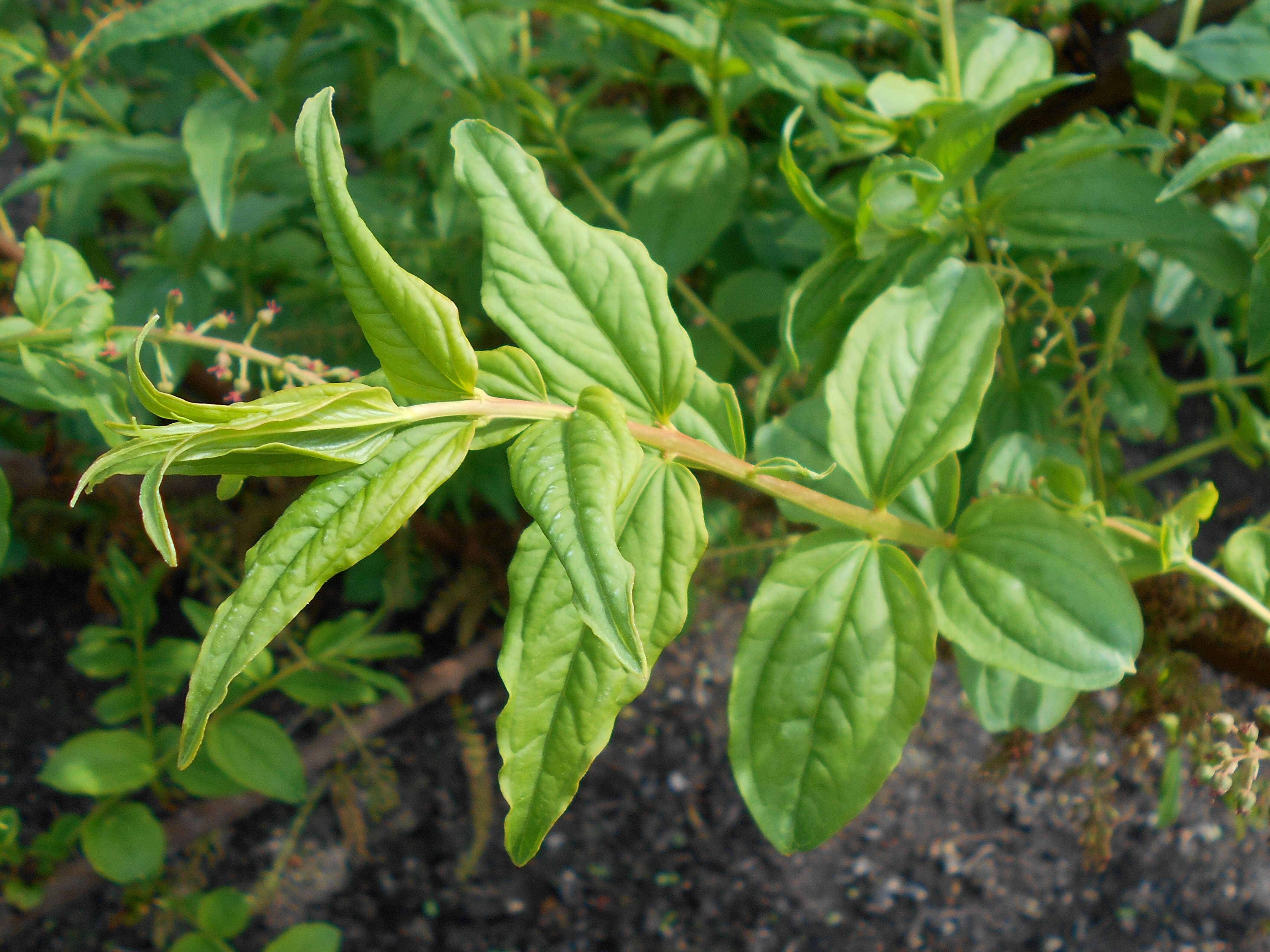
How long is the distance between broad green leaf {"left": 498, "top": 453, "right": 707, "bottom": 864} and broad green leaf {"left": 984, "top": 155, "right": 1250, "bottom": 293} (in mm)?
532

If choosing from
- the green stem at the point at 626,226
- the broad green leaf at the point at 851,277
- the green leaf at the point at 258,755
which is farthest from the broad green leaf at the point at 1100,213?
the green leaf at the point at 258,755

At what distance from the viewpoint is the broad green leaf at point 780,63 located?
0.99m

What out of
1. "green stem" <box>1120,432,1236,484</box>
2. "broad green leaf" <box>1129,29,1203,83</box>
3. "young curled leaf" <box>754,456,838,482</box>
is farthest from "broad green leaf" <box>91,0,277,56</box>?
"green stem" <box>1120,432,1236,484</box>

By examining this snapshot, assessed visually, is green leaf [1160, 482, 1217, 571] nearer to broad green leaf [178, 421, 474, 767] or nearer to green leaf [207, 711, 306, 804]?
broad green leaf [178, 421, 474, 767]

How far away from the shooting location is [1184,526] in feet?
2.67

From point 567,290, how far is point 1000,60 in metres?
0.68

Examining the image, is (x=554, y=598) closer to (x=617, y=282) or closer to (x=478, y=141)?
(x=617, y=282)

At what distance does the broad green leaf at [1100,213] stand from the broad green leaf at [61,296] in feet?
3.03

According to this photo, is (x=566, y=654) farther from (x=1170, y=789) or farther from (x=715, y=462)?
(x=1170, y=789)

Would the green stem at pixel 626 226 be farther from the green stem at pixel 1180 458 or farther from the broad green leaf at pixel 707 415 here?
the green stem at pixel 1180 458

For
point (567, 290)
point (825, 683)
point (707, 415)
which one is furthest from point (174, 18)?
point (825, 683)

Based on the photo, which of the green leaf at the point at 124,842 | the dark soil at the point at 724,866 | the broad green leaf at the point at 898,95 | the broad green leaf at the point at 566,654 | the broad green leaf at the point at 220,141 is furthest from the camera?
the dark soil at the point at 724,866

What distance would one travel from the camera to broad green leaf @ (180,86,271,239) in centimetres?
107

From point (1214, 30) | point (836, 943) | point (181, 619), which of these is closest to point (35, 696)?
point (181, 619)
